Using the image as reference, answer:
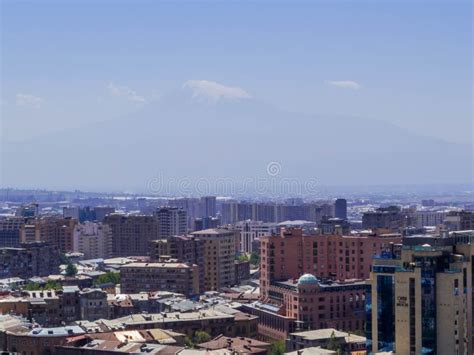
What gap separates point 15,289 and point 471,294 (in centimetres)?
3150

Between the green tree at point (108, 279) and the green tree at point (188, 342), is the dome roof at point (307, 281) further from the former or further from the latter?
the green tree at point (108, 279)

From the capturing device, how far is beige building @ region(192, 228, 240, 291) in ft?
214

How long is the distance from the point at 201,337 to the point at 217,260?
2200cm

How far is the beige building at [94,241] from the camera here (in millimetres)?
88500

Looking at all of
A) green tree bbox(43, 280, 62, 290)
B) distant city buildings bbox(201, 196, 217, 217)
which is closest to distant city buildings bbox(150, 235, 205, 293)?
green tree bbox(43, 280, 62, 290)

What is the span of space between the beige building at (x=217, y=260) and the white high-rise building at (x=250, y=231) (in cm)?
2513

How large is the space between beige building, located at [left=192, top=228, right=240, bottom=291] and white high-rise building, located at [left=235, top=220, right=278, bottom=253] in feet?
82.4

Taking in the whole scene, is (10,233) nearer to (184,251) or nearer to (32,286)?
(184,251)

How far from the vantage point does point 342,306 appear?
159 feet

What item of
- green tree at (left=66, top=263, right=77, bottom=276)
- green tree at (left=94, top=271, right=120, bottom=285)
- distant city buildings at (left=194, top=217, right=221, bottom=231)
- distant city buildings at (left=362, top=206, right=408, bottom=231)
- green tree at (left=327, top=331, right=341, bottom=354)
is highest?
distant city buildings at (left=362, top=206, right=408, bottom=231)

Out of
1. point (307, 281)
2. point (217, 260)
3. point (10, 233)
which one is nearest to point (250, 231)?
point (10, 233)

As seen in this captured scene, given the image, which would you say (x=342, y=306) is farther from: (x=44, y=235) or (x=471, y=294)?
(x=44, y=235)

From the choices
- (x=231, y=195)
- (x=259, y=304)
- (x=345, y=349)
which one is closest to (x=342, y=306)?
(x=259, y=304)

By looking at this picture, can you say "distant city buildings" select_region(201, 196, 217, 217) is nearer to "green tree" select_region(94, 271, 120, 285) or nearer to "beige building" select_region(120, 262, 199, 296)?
"green tree" select_region(94, 271, 120, 285)
